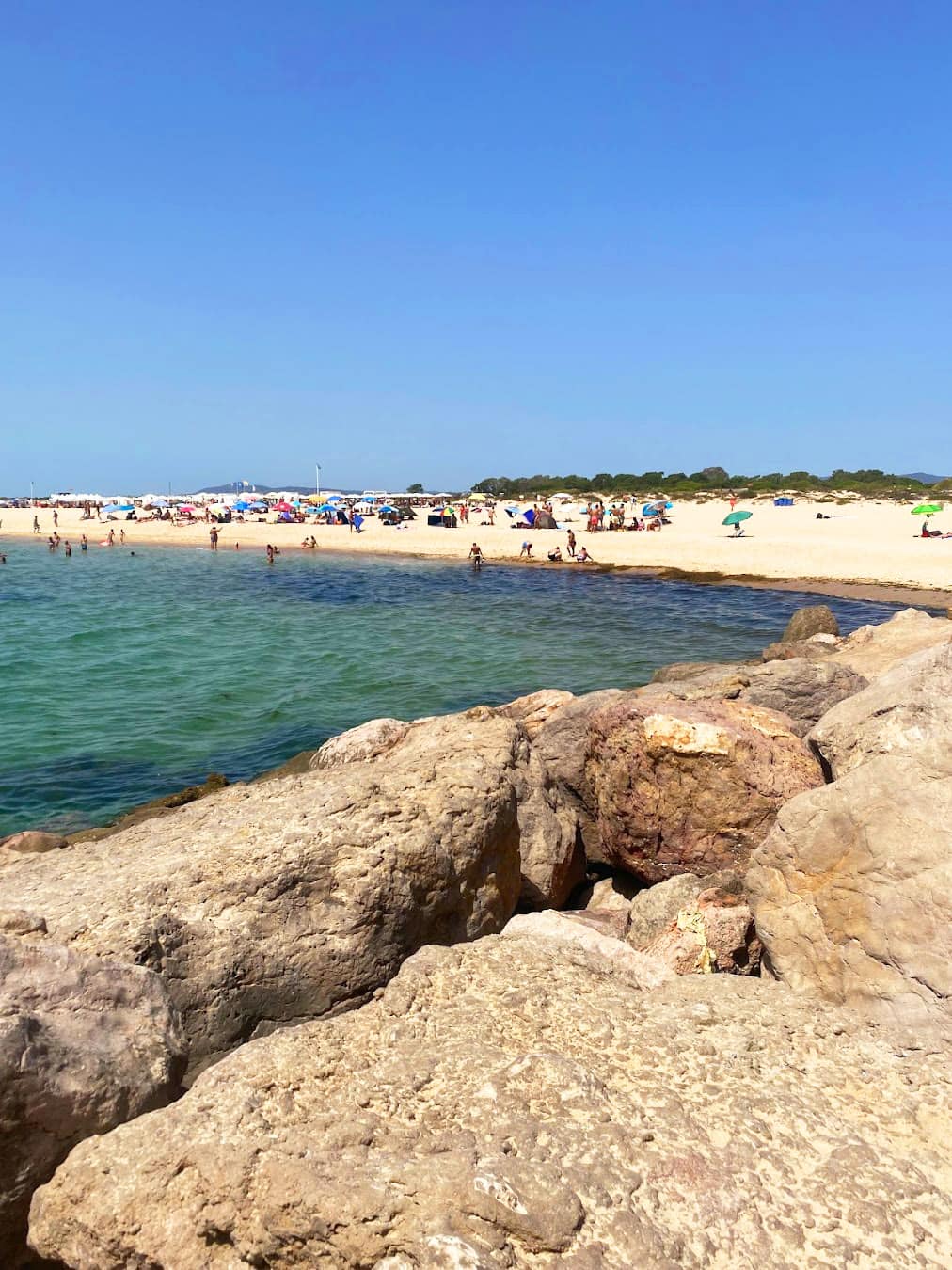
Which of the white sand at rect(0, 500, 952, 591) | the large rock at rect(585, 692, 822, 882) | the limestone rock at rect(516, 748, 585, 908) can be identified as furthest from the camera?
the white sand at rect(0, 500, 952, 591)

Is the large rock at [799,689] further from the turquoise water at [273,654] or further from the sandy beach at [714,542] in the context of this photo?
the sandy beach at [714,542]

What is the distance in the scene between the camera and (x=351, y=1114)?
116 inches

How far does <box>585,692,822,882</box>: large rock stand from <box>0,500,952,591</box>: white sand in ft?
94.0

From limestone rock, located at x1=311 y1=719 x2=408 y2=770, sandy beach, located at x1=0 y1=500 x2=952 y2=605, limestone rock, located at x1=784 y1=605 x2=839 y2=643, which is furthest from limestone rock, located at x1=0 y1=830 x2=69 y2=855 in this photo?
sandy beach, located at x1=0 y1=500 x2=952 y2=605

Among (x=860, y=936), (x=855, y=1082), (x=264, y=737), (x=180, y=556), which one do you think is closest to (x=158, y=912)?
(x=855, y=1082)

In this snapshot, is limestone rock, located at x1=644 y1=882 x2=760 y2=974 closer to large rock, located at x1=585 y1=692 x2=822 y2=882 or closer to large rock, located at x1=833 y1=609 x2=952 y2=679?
large rock, located at x1=585 y1=692 x2=822 y2=882

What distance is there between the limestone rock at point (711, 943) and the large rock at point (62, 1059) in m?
2.93

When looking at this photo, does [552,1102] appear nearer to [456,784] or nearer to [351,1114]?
[351,1114]

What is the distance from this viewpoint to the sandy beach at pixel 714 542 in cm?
3653

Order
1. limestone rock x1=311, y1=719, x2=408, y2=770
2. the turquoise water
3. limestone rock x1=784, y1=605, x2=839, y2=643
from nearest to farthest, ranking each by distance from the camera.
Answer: limestone rock x1=311, y1=719, x2=408, y2=770, the turquoise water, limestone rock x1=784, y1=605, x2=839, y2=643

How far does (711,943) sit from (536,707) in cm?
647

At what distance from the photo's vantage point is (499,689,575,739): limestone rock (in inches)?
440

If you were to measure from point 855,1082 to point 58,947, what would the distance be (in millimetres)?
3182

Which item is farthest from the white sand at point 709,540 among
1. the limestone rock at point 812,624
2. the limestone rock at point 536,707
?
the limestone rock at point 536,707
